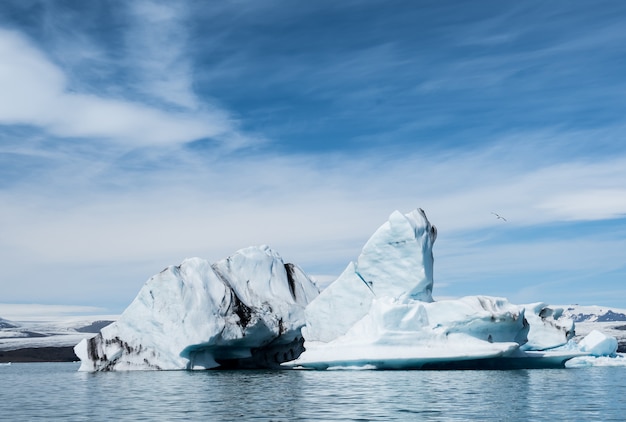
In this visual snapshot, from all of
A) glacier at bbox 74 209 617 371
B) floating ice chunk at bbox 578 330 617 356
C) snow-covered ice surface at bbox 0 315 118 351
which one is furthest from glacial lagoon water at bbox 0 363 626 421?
snow-covered ice surface at bbox 0 315 118 351

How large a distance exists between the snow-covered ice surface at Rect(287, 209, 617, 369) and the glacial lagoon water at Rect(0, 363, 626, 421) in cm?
81

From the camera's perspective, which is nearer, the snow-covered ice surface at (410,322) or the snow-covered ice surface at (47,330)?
the snow-covered ice surface at (410,322)

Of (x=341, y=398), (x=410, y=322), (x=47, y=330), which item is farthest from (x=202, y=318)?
(x=47, y=330)

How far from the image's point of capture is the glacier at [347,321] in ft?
80.6

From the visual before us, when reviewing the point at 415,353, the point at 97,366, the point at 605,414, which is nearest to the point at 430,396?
the point at 605,414

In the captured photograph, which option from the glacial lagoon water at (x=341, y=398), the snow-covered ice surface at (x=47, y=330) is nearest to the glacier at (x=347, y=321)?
the glacial lagoon water at (x=341, y=398)

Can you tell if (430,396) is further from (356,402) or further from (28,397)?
(28,397)

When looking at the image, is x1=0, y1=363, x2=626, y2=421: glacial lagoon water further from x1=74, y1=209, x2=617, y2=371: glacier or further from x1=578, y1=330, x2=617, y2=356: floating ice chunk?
x1=578, y1=330, x2=617, y2=356: floating ice chunk

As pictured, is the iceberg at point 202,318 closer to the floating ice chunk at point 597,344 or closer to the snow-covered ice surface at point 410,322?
the snow-covered ice surface at point 410,322

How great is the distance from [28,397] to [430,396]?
1092 centimetres

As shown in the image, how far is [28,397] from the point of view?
20.4 meters

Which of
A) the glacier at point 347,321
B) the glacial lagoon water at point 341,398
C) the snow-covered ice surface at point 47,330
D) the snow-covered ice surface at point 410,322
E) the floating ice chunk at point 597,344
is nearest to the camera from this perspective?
the glacial lagoon water at point 341,398

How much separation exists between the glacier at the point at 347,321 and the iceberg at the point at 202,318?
43mm

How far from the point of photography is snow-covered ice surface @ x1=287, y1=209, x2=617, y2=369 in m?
24.4
